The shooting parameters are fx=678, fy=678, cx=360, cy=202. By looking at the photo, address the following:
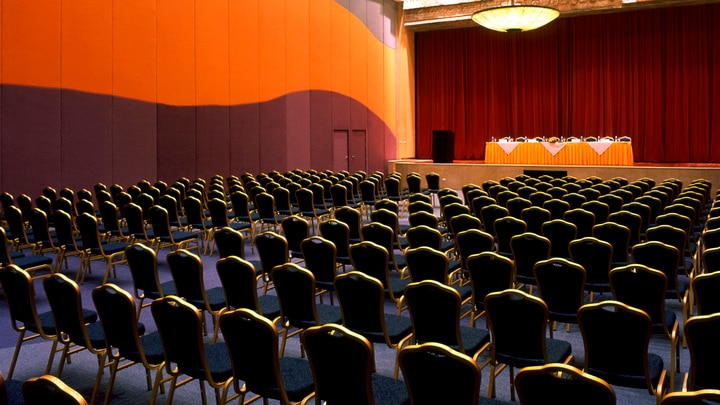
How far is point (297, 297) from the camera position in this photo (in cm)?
495

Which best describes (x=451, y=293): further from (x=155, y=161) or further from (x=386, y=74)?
(x=386, y=74)

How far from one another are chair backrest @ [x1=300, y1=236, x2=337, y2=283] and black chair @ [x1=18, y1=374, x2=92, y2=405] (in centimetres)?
348

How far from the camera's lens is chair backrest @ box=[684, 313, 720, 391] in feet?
11.6

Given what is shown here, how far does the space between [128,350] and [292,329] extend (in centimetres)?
195

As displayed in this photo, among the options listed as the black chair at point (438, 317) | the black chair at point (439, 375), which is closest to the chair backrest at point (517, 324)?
the black chair at point (438, 317)

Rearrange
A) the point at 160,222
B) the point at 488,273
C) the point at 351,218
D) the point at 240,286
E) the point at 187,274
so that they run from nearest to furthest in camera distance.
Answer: the point at 240,286 < the point at 488,273 < the point at 187,274 < the point at 351,218 < the point at 160,222

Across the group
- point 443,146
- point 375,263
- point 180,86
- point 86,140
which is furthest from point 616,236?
point 443,146

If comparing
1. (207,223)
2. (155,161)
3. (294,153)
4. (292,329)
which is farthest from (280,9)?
(292,329)

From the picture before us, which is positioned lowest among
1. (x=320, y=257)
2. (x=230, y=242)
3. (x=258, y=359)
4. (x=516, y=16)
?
(x=258, y=359)

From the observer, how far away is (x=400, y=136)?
934 inches

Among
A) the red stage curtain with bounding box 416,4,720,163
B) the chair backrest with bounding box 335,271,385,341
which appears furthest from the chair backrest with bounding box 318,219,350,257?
the red stage curtain with bounding box 416,4,720,163

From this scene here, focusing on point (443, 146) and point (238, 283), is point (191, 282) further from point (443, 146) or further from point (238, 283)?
point (443, 146)

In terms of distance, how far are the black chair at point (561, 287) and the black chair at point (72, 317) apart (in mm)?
3150

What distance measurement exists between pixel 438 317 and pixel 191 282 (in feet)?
7.18
